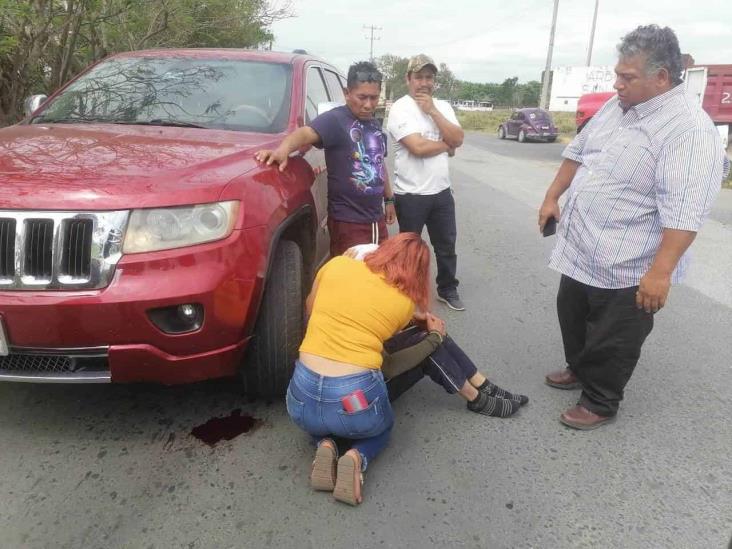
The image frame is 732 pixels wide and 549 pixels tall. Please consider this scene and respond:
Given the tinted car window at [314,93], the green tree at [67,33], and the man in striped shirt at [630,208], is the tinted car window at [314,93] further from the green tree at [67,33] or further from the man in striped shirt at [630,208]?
Result: the green tree at [67,33]

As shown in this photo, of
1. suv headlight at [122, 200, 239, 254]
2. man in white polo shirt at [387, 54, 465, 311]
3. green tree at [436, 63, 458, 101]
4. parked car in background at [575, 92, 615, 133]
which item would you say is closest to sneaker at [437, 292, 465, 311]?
man in white polo shirt at [387, 54, 465, 311]

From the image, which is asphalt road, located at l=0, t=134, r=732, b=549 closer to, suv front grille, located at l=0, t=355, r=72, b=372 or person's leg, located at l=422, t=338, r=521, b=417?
person's leg, located at l=422, t=338, r=521, b=417

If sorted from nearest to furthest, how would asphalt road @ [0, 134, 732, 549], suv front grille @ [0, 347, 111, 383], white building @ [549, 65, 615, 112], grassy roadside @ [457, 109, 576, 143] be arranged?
1. asphalt road @ [0, 134, 732, 549]
2. suv front grille @ [0, 347, 111, 383]
3. grassy roadside @ [457, 109, 576, 143]
4. white building @ [549, 65, 615, 112]

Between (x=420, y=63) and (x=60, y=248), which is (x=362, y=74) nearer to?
(x=420, y=63)

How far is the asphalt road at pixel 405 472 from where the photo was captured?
214cm

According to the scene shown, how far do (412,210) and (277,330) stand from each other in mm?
1728

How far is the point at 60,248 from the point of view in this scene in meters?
Answer: 2.16

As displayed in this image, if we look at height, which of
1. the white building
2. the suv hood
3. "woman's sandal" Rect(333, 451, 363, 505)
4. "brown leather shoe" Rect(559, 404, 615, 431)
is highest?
the white building

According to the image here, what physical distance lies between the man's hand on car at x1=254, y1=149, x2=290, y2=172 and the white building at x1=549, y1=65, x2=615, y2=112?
44174mm

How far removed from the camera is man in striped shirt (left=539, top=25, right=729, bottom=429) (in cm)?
238

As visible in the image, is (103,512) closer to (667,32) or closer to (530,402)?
(530,402)

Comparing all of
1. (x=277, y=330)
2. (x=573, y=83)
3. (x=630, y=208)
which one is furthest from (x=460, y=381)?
(x=573, y=83)

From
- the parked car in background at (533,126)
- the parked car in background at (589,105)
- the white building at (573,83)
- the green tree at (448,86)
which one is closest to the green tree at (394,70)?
the green tree at (448,86)

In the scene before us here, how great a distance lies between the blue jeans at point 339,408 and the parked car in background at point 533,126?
22.7 meters
